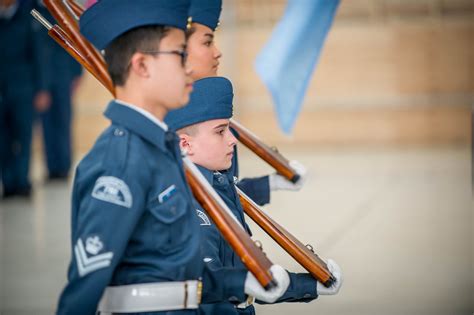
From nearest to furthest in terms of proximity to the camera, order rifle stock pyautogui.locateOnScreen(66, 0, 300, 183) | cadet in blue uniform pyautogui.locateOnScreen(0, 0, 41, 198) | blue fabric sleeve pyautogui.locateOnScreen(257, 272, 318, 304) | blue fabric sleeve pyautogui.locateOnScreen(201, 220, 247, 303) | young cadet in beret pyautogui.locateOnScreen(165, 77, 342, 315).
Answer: blue fabric sleeve pyautogui.locateOnScreen(201, 220, 247, 303) < blue fabric sleeve pyautogui.locateOnScreen(257, 272, 318, 304) < young cadet in beret pyautogui.locateOnScreen(165, 77, 342, 315) < rifle stock pyautogui.locateOnScreen(66, 0, 300, 183) < cadet in blue uniform pyautogui.locateOnScreen(0, 0, 41, 198)

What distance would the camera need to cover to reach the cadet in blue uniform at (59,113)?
834cm

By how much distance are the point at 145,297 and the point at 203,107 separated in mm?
788

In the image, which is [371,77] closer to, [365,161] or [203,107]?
[365,161]

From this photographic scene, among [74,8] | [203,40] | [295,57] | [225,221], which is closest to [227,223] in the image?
[225,221]

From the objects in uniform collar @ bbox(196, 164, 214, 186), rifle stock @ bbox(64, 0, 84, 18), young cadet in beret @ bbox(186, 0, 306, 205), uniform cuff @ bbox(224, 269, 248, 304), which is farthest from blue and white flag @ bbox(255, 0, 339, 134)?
uniform cuff @ bbox(224, 269, 248, 304)

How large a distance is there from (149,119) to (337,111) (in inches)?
331

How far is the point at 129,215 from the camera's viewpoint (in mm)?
1835

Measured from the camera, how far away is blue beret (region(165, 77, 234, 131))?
259 centimetres

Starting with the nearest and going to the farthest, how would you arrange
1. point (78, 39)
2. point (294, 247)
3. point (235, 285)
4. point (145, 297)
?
point (145, 297), point (235, 285), point (78, 39), point (294, 247)

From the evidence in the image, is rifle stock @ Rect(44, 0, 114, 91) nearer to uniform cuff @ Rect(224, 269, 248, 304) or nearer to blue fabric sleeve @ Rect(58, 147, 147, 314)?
blue fabric sleeve @ Rect(58, 147, 147, 314)

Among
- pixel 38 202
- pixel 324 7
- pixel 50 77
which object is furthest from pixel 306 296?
pixel 50 77

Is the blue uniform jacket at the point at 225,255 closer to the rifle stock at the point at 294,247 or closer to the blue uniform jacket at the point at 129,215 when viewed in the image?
the rifle stock at the point at 294,247

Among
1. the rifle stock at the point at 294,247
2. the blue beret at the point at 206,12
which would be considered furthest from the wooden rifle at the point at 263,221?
the blue beret at the point at 206,12

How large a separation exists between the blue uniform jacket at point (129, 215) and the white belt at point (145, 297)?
→ 1 centimetres
